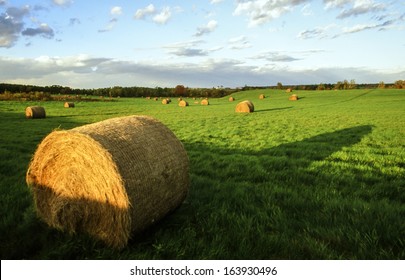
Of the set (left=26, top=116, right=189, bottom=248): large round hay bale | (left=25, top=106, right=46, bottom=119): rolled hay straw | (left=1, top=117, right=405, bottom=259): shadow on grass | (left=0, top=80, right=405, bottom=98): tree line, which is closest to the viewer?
(left=1, top=117, right=405, bottom=259): shadow on grass

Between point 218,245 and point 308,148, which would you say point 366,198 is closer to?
point 218,245

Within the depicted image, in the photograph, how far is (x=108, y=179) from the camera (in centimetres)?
440

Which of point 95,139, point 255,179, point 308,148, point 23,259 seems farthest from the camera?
point 308,148

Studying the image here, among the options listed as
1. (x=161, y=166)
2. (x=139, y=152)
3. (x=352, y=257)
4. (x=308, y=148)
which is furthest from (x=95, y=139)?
(x=308, y=148)

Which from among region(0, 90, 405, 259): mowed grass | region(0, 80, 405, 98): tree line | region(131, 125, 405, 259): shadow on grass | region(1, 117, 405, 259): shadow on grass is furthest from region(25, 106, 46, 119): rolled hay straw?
region(0, 80, 405, 98): tree line

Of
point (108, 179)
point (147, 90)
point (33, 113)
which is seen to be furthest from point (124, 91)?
point (108, 179)

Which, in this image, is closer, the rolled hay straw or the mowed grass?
the mowed grass

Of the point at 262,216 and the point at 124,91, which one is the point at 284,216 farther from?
the point at 124,91

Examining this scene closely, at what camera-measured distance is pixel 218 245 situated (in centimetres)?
412

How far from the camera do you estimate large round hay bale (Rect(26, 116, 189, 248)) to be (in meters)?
4.36

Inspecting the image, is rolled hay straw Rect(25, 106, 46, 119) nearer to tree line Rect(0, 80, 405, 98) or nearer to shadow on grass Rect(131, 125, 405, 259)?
shadow on grass Rect(131, 125, 405, 259)

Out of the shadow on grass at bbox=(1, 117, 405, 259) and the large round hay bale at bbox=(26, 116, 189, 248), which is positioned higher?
the large round hay bale at bbox=(26, 116, 189, 248)
